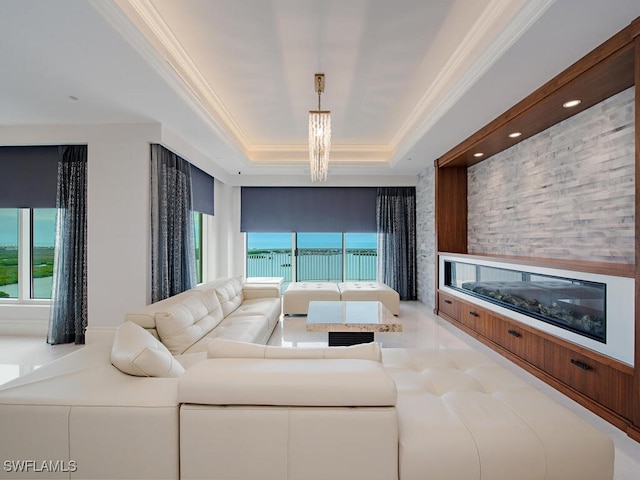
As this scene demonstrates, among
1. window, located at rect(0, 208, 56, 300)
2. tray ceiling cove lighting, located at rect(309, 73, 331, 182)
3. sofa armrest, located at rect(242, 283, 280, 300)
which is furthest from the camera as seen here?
sofa armrest, located at rect(242, 283, 280, 300)

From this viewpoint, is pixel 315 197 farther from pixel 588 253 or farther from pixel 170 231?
pixel 588 253

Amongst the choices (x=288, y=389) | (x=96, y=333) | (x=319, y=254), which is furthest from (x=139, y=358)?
(x=319, y=254)

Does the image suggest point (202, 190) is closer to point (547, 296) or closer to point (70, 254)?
point (70, 254)

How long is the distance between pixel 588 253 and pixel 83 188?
515 cm

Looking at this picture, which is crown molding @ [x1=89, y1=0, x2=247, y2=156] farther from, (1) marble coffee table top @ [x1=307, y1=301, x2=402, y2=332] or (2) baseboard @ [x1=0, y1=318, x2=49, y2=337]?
(2) baseboard @ [x1=0, y1=318, x2=49, y2=337]

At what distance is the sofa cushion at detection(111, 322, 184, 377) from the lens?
55.9 inches

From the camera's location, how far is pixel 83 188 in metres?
3.68

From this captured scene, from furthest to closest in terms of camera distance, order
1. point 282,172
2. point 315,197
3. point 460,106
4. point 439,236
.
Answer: point 315,197
point 282,172
point 439,236
point 460,106

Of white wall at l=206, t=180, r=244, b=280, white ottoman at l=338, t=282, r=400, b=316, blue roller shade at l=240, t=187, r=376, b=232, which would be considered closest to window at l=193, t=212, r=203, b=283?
white wall at l=206, t=180, r=244, b=280

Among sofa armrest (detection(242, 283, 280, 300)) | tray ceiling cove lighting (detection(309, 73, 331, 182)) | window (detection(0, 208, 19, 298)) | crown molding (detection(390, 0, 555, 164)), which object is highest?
crown molding (detection(390, 0, 555, 164))

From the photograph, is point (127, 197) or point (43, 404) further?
Result: point (127, 197)

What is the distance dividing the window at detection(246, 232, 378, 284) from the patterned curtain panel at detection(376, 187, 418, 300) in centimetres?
37

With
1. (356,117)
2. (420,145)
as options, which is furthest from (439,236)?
(356,117)

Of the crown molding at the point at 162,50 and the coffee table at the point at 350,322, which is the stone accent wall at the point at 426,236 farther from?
the crown molding at the point at 162,50
